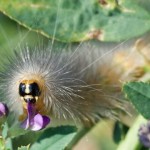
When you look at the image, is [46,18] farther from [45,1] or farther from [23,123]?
[23,123]

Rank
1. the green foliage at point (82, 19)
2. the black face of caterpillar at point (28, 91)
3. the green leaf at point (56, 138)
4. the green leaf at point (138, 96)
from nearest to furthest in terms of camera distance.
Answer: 1. the green leaf at point (138, 96)
2. the green leaf at point (56, 138)
3. the black face of caterpillar at point (28, 91)
4. the green foliage at point (82, 19)

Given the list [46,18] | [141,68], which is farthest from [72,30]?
[141,68]

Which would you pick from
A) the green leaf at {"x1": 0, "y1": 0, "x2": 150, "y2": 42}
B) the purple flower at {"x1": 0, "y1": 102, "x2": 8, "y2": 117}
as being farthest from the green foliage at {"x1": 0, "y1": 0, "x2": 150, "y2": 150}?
the purple flower at {"x1": 0, "y1": 102, "x2": 8, "y2": 117}

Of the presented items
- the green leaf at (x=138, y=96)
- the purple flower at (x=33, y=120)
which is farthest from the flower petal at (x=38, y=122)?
the green leaf at (x=138, y=96)

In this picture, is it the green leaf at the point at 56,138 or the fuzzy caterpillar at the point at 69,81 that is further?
the fuzzy caterpillar at the point at 69,81

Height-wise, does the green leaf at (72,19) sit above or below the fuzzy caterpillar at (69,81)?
above

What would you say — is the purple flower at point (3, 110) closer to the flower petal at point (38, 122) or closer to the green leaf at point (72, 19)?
the flower petal at point (38, 122)

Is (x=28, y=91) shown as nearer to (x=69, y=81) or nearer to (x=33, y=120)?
(x=33, y=120)
